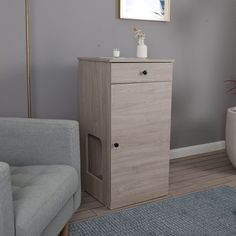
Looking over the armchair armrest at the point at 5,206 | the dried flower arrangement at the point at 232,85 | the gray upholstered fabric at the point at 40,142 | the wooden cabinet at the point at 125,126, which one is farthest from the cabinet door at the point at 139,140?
the dried flower arrangement at the point at 232,85

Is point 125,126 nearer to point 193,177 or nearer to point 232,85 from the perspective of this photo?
point 193,177

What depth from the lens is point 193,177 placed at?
2.84 m

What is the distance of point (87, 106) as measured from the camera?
93.2 inches

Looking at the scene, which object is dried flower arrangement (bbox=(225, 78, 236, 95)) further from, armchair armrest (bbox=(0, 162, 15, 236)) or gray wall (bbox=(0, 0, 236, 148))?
armchair armrest (bbox=(0, 162, 15, 236))

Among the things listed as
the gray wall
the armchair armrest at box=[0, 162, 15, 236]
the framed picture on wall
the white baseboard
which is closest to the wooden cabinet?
the gray wall

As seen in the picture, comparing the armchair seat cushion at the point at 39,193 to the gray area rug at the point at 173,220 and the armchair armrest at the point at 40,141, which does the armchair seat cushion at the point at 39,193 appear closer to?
the armchair armrest at the point at 40,141

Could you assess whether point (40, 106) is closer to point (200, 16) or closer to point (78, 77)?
point (78, 77)

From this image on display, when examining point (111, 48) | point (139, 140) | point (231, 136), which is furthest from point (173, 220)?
point (111, 48)

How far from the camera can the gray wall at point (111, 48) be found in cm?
241

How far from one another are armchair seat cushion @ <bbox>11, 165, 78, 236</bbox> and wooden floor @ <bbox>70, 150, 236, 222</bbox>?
1.62 ft

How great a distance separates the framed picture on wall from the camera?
274 cm

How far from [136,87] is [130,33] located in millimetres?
796

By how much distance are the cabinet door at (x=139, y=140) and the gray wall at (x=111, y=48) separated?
24.4 inches

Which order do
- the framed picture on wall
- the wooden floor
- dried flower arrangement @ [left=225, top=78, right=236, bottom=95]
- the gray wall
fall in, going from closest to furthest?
the wooden floor, the gray wall, the framed picture on wall, dried flower arrangement @ [left=225, top=78, right=236, bottom=95]
